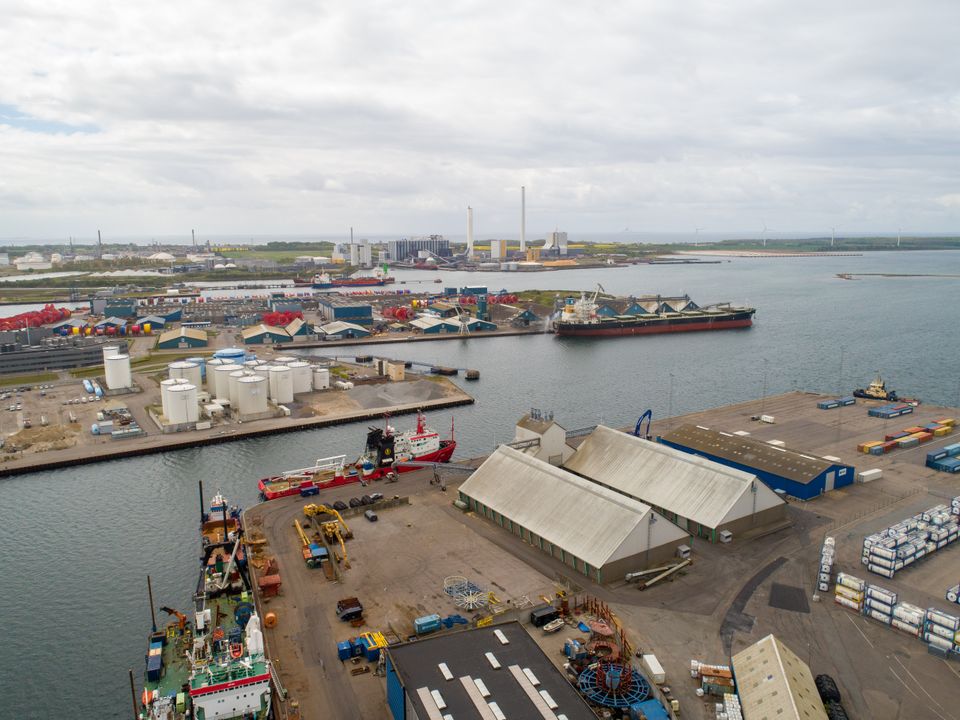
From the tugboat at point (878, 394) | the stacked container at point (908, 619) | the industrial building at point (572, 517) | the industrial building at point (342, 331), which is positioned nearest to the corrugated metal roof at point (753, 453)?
the industrial building at point (572, 517)

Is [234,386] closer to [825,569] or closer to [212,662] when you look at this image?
[212,662]

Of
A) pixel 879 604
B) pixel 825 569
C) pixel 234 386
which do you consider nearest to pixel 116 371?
pixel 234 386

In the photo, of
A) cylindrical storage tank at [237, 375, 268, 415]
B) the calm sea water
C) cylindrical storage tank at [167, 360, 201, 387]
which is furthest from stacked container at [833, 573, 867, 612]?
cylindrical storage tank at [167, 360, 201, 387]

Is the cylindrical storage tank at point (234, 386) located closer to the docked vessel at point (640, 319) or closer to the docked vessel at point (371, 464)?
the docked vessel at point (371, 464)

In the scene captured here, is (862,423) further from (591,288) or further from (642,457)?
(591,288)

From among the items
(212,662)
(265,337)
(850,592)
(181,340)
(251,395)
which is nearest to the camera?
(212,662)
